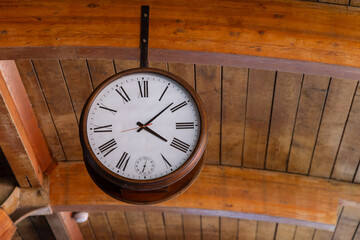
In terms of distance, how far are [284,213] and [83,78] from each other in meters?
1.85

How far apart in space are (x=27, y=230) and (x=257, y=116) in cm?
242

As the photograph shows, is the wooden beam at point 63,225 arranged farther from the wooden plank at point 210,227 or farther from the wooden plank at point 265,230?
the wooden plank at point 265,230

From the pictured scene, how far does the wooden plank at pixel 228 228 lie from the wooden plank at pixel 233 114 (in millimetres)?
776

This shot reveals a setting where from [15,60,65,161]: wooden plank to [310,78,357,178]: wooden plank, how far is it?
81.2 inches

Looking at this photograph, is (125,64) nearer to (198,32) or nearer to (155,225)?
(198,32)

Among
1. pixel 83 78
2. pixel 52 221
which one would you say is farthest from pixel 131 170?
pixel 52 221

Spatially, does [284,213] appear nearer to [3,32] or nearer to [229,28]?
[229,28]

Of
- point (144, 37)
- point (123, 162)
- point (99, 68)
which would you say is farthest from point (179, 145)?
point (99, 68)

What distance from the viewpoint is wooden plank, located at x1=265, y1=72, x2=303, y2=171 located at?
329 centimetres

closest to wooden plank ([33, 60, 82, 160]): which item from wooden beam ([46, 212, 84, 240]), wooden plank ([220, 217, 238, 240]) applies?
wooden beam ([46, 212, 84, 240])

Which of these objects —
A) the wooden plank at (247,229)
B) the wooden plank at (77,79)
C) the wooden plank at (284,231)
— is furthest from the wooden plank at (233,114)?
the wooden plank at (77,79)

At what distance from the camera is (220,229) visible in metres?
4.45

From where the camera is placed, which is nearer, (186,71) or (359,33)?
(359,33)

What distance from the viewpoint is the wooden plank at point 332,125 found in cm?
324
